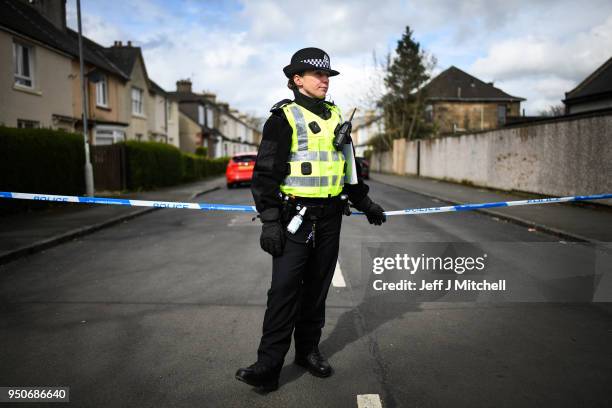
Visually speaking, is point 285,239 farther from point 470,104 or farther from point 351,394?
point 470,104

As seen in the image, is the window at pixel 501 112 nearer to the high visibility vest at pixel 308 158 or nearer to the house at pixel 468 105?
the house at pixel 468 105

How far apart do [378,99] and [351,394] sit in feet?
127

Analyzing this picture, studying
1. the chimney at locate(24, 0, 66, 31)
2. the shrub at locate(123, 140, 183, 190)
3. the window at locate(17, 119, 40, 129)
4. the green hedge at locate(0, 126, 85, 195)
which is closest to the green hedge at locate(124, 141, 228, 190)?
the shrub at locate(123, 140, 183, 190)

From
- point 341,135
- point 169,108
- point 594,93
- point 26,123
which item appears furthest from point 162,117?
point 341,135

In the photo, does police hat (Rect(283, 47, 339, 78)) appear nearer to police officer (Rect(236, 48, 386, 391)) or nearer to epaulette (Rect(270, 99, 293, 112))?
police officer (Rect(236, 48, 386, 391))

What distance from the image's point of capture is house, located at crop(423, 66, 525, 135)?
52.0 meters

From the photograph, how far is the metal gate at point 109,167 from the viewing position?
60.1 ft

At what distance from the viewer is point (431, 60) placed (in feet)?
129

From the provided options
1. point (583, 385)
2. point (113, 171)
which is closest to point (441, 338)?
point (583, 385)

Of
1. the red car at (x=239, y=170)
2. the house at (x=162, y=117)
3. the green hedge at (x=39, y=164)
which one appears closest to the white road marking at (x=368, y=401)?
the green hedge at (x=39, y=164)

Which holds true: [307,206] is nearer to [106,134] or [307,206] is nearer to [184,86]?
[106,134]

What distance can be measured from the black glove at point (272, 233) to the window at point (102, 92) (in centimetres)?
2491

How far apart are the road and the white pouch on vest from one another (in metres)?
1.31

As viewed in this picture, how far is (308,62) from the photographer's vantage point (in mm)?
3156
